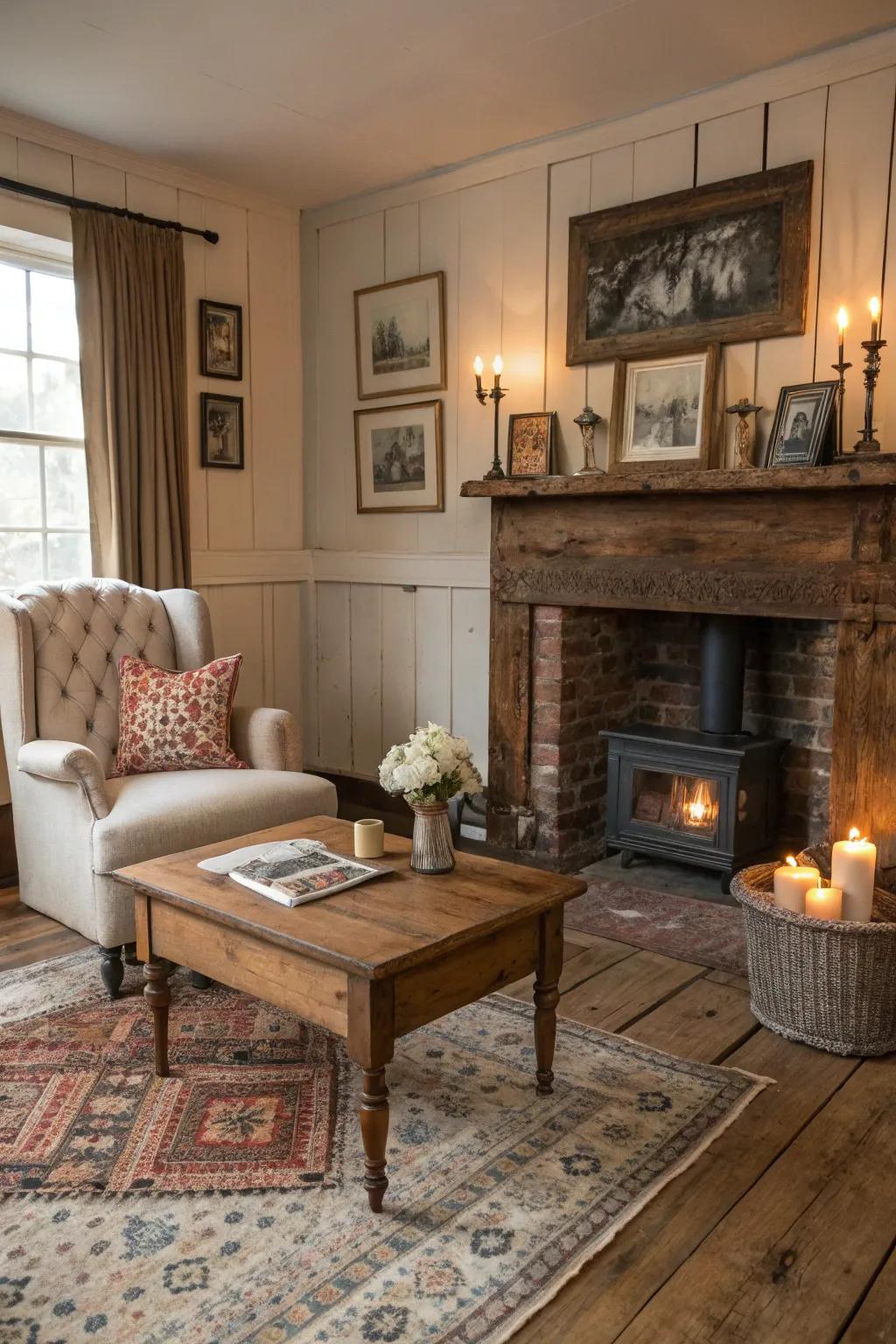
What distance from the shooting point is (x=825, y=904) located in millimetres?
2398

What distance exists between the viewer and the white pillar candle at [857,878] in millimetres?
2402

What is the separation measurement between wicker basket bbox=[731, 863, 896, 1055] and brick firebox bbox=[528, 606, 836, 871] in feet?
3.78

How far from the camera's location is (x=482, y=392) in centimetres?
388

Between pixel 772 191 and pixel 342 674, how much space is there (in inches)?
101

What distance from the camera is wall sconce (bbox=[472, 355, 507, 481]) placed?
377 centimetres

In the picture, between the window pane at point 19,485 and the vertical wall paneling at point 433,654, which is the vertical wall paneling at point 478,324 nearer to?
the vertical wall paneling at point 433,654

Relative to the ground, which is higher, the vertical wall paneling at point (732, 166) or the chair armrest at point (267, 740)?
the vertical wall paneling at point (732, 166)

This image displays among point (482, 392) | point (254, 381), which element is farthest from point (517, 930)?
point (254, 381)

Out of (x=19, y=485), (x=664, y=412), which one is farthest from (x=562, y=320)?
(x=19, y=485)

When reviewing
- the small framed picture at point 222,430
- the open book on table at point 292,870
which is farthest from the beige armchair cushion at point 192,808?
the small framed picture at point 222,430

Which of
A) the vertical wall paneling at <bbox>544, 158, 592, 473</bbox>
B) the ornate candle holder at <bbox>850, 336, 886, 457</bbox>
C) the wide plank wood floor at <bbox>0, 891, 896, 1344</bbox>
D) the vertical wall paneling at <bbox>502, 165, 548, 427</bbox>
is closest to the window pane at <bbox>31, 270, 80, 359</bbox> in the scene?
the vertical wall paneling at <bbox>502, 165, 548, 427</bbox>

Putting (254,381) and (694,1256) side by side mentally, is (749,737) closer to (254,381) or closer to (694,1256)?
(694,1256)

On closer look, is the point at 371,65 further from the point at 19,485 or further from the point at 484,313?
the point at 19,485

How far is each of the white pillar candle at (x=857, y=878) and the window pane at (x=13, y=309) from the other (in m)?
3.23
